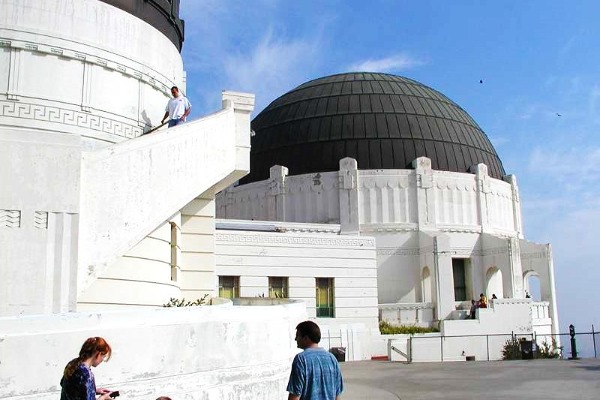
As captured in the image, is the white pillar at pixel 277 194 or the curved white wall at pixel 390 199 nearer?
the curved white wall at pixel 390 199

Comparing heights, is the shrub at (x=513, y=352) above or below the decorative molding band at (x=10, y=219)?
below

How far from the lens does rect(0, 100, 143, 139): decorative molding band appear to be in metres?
12.7

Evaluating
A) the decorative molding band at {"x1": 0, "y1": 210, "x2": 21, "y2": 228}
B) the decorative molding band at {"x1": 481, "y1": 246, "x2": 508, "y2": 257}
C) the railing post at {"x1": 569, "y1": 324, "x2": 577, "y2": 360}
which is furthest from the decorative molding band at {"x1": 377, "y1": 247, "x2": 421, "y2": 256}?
the decorative molding band at {"x1": 0, "y1": 210, "x2": 21, "y2": 228}

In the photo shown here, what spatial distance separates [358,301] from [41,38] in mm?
17716

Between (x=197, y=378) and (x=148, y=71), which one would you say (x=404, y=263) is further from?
(x=197, y=378)

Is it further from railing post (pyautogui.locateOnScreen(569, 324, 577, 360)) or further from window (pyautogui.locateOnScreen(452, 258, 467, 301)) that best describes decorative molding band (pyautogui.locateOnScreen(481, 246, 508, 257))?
railing post (pyautogui.locateOnScreen(569, 324, 577, 360))

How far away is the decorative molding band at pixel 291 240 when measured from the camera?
25.2m

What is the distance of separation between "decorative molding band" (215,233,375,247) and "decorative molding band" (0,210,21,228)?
1577 cm

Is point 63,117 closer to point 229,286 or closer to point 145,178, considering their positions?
point 145,178

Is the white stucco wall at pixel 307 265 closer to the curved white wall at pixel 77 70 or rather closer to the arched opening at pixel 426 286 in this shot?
the arched opening at pixel 426 286

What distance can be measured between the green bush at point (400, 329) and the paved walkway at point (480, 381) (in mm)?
9732

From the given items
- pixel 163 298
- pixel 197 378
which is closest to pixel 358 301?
pixel 163 298

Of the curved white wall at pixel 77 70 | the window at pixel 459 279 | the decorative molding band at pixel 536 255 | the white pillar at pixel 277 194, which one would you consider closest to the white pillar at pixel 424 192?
the window at pixel 459 279

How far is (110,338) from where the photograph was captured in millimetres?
7137
